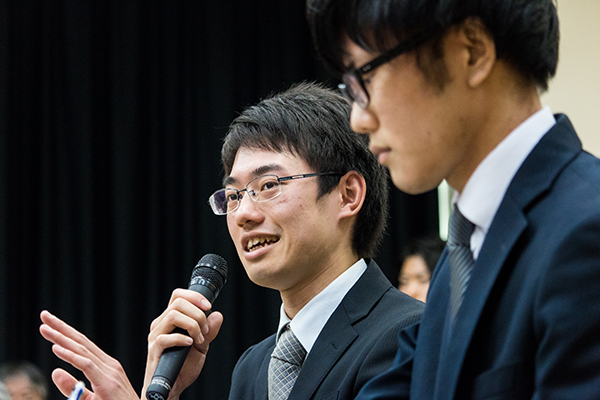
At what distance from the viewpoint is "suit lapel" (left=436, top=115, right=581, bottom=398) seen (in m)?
0.73

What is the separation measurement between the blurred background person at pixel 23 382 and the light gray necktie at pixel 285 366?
184 centimetres

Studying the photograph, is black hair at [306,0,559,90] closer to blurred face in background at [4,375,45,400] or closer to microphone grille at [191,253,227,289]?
microphone grille at [191,253,227,289]

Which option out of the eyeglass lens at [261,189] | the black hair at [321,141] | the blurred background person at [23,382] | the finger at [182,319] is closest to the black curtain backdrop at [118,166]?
the blurred background person at [23,382]

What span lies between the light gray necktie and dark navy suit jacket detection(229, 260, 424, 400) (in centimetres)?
6

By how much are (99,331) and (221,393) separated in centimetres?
73

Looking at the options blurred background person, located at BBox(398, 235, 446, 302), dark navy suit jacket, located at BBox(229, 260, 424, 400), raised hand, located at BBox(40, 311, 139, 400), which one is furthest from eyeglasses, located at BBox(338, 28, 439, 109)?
blurred background person, located at BBox(398, 235, 446, 302)

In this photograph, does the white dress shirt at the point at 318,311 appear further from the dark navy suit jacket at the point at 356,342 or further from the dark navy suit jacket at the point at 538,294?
the dark navy suit jacket at the point at 538,294

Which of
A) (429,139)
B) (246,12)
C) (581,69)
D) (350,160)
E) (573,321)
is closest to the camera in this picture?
(573,321)

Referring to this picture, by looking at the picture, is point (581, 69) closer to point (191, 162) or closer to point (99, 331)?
point (191, 162)

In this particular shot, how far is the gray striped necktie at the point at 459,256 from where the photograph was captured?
813mm

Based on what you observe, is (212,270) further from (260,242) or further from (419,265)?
(419,265)

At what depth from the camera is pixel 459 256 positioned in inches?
33.3

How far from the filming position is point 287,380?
1.51 m

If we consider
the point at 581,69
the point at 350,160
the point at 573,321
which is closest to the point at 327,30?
the point at 573,321
